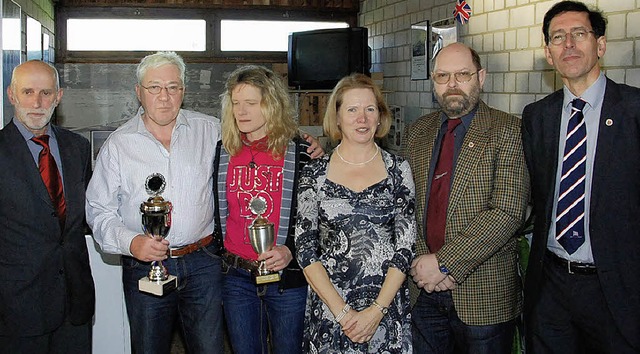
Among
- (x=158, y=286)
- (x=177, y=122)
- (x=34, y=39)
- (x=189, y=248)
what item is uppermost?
(x=34, y=39)

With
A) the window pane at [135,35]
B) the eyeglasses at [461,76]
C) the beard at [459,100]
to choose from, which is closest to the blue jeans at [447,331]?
the beard at [459,100]

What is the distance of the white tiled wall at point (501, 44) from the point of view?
334 cm

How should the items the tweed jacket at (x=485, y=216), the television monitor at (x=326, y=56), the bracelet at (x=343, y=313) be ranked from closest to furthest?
the bracelet at (x=343, y=313) → the tweed jacket at (x=485, y=216) → the television monitor at (x=326, y=56)

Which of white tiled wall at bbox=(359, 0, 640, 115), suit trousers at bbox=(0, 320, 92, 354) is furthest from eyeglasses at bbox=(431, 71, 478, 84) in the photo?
suit trousers at bbox=(0, 320, 92, 354)

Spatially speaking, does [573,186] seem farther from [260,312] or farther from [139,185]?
[139,185]

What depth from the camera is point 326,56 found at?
676 centimetres

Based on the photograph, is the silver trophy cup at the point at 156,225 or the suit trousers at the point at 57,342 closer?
the silver trophy cup at the point at 156,225

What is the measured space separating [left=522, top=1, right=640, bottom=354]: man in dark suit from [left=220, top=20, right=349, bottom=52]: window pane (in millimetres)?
5669

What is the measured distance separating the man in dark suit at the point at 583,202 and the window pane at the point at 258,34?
5.67 m

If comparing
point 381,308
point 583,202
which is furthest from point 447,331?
point 583,202

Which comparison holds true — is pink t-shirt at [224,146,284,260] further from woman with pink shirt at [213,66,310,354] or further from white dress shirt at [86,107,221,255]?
white dress shirt at [86,107,221,255]

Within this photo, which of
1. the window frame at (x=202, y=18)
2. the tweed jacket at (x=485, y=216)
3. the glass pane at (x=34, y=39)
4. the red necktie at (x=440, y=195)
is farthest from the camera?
the window frame at (x=202, y=18)

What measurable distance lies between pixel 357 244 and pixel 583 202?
79 cm

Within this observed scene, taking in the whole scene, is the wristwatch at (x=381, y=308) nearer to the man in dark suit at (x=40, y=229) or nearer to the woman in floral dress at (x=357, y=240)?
the woman in floral dress at (x=357, y=240)
